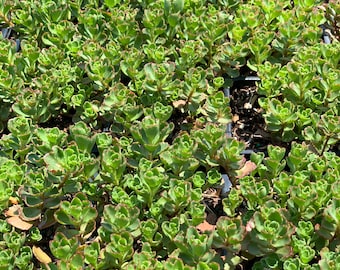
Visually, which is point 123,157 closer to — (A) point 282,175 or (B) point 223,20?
(A) point 282,175

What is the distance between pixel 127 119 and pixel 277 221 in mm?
812

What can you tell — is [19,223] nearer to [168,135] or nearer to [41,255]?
[41,255]

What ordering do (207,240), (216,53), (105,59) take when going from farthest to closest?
(216,53)
(105,59)
(207,240)

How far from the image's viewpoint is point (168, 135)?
2494 mm

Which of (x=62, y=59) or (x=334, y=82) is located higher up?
(x=334, y=82)

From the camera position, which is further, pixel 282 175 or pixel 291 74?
pixel 291 74

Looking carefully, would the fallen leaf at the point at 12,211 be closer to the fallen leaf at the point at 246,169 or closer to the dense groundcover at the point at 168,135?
the dense groundcover at the point at 168,135

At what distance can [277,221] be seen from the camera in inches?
78.5

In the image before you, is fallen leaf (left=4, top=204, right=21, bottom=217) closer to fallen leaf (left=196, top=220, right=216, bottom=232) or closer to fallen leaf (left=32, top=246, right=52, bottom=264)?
fallen leaf (left=32, top=246, right=52, bottom=264)

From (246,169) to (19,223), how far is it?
0.90 metres

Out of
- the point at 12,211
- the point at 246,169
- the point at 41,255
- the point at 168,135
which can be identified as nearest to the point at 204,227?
the point at 246,169

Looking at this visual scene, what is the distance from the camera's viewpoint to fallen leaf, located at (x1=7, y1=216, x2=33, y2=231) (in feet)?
7.05

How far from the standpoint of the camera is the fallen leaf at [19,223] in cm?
215

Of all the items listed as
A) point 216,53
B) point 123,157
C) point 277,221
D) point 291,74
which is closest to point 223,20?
point 216,53
